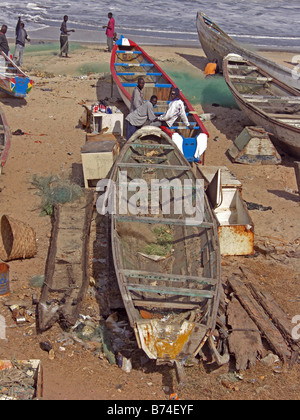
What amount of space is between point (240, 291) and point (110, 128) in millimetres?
6490

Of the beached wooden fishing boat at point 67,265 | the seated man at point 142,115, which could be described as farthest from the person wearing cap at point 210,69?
the beached wooden fishing boat at point 67,265

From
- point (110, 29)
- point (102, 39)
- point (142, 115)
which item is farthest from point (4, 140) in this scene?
point (102, 39)

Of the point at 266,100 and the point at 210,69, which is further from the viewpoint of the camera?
the point at 210,69

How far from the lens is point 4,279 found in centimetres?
696

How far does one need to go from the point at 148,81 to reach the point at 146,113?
14.6 feet

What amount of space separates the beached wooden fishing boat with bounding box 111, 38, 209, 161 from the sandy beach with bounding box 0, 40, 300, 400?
0.95 m

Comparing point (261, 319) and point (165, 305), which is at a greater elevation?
point (165, 305)

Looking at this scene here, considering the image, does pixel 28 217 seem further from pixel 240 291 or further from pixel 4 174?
pixel 240 291

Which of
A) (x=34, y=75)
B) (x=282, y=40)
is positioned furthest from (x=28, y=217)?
(x=282, y=40)

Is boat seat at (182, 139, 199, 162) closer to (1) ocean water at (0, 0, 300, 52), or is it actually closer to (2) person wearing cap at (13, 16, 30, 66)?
(2) person wearing cap at (13, 16, 30, 66)

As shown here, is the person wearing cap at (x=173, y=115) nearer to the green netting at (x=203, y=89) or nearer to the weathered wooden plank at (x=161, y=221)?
the weathered wooden plank at (x=161, y=221)

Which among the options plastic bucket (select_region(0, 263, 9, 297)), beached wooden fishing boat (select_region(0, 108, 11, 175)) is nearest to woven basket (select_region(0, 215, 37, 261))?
plastic bucket (select_region(0, 263, 9, 297))

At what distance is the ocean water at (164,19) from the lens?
29000 mm

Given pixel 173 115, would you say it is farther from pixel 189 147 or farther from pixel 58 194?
pixel 58 194
